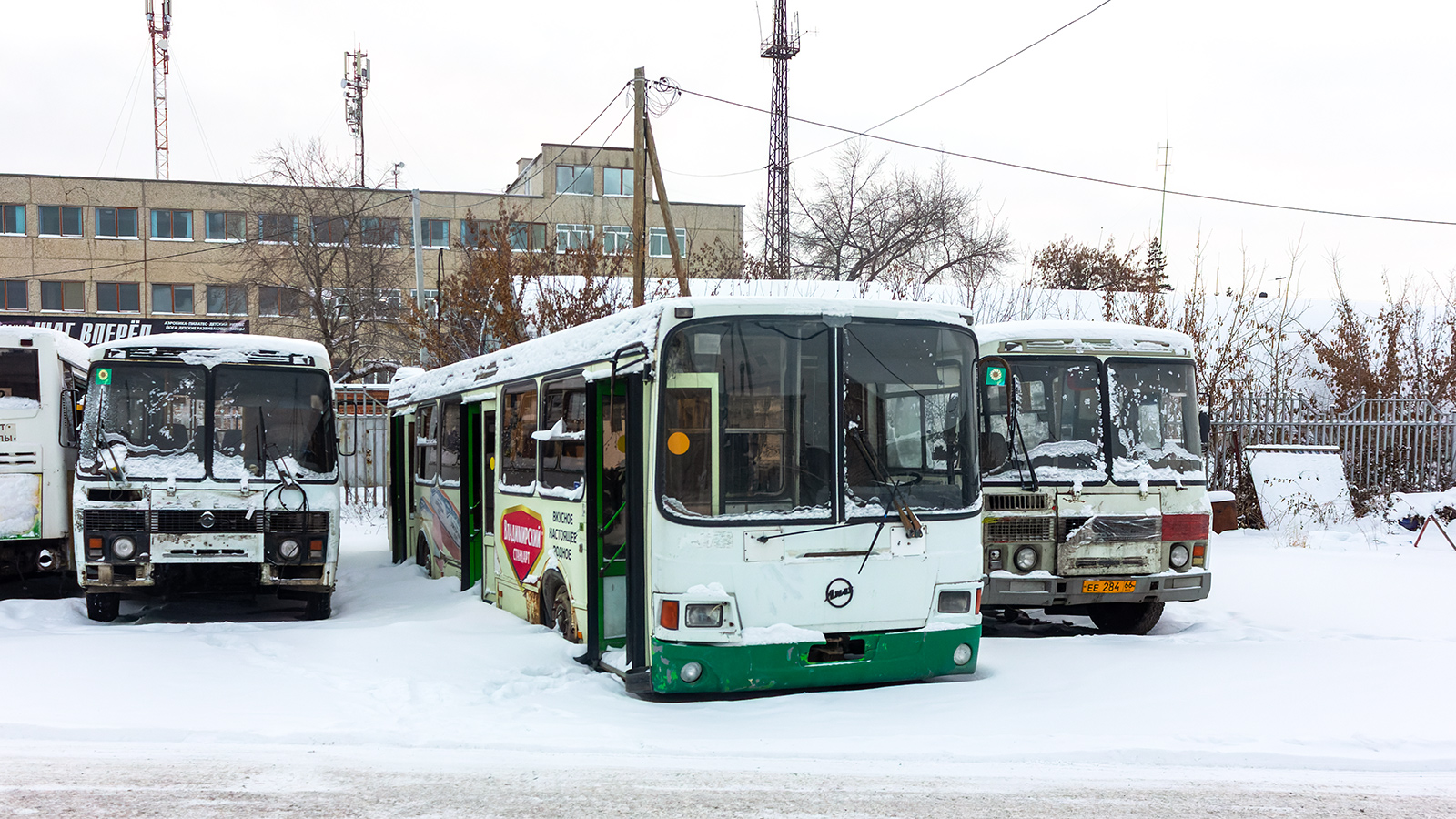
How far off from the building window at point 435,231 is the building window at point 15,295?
61.7 feet

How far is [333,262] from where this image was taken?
47.0 meters

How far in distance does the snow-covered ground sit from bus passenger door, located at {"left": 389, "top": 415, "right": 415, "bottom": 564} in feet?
15.3

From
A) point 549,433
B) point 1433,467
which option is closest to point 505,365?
point 549,433

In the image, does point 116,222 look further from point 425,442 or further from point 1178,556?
point 1178,556

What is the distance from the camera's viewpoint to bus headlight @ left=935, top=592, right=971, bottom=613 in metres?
7.45

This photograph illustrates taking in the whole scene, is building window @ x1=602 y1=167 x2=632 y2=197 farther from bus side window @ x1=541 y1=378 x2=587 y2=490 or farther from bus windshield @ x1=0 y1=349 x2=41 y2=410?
bus side window @ x1=541 y1=378 x2=587 y2=490

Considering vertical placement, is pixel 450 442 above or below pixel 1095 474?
above

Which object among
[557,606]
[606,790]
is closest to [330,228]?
[557,606]

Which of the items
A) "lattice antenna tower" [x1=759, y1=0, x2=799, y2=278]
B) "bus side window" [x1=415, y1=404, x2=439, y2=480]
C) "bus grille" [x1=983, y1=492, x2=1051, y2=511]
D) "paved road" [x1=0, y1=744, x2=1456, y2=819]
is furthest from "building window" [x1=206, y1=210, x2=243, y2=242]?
"paved road" [x1=0, y1=744, x2=1456, y2=819]

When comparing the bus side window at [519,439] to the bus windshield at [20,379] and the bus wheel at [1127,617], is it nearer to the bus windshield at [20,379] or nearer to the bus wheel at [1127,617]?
the bus wheel at [1127,617]

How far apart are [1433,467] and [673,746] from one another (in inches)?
721

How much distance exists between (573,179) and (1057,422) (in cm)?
5154

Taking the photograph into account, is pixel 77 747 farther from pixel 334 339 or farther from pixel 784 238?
pixel 334 339

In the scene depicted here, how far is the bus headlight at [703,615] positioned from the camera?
696 cm
